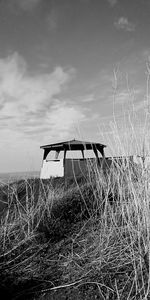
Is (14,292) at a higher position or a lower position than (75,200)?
lower

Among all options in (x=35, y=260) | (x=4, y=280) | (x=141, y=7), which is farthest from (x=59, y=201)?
(x=141, y=7)

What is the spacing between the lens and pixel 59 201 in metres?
3.70

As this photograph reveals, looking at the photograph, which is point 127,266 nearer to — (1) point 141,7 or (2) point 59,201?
(2) point 59,201

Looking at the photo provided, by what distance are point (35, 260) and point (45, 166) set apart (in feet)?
20.0

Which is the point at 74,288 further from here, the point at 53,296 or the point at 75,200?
the point at 75,200

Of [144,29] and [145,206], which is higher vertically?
[144,29]

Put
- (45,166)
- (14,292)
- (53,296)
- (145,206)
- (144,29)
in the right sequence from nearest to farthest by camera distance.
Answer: (145,206), (53,296), (14,292), (144,29), (45,166)

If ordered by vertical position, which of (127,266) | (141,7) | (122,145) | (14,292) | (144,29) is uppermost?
(141,7)

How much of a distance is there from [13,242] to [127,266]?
1.32m

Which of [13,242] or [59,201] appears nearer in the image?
[13,242]

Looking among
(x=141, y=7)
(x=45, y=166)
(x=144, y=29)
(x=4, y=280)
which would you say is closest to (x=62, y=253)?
(x=4, y=280)

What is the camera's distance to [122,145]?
6.11 feet

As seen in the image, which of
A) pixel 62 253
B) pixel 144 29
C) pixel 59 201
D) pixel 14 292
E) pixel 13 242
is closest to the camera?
pixel 14 292

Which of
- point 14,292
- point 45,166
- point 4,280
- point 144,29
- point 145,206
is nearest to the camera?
point 145,206
